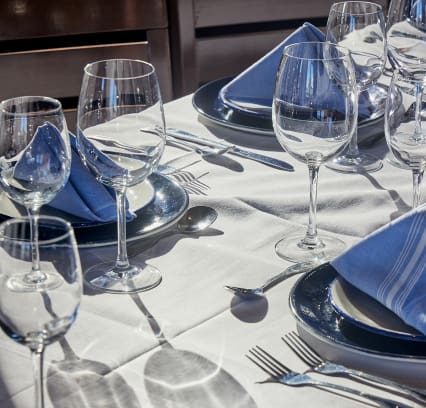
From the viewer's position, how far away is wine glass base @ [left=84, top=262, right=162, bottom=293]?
93 cm

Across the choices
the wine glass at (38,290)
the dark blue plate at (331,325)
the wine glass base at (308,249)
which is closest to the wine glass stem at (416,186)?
the wine glass base at (308,249)

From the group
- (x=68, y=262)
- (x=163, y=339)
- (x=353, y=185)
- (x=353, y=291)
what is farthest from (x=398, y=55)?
(x=68, y=262)

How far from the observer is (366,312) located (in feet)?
2.78

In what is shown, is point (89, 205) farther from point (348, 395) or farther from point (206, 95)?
point (206, 95)

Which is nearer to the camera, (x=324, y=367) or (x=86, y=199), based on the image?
(x=324, y=367)

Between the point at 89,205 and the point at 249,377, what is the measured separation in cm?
35

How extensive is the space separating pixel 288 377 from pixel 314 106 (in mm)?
334

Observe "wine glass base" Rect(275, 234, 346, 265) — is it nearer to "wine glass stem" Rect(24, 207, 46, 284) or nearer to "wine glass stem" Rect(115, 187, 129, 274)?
"wine glass stem" Rect(115, 187, 129, 274)

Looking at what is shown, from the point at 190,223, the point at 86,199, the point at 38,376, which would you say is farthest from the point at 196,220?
the point at 38,376

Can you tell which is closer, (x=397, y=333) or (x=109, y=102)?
(x=397, y=333)

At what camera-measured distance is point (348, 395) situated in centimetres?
74

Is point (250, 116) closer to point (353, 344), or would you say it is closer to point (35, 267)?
point (353, 344)

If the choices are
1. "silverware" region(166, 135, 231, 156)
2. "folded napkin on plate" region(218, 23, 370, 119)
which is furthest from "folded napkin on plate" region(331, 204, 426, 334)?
"folded napkin on plate" region(218, 23, 370, 119)

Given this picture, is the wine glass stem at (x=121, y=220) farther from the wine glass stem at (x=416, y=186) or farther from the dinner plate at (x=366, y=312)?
the wine glass stem at (x=416, y=186)
